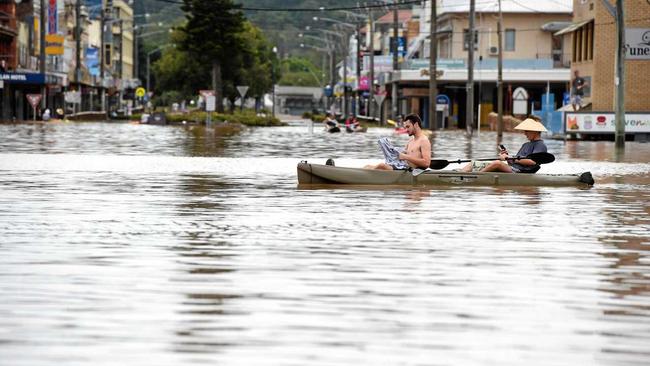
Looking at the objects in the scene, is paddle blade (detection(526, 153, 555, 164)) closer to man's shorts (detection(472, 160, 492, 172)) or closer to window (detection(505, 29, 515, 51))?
man's shorts (detection(472, 160, 492, 172))

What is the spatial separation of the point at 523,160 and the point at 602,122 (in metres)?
40.7

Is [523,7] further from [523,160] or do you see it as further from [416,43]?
[523,160]

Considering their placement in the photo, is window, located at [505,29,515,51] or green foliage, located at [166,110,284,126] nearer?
green foliage, located at [166,110,284,126]

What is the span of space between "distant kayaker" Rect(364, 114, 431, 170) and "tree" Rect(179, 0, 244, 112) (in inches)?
4017

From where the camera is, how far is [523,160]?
28.6 m

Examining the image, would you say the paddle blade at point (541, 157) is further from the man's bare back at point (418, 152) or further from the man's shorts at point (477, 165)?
the man's bare back at point (418, 152)

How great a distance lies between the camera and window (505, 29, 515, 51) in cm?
12188

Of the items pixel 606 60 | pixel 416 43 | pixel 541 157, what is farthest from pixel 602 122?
pixel 416 43

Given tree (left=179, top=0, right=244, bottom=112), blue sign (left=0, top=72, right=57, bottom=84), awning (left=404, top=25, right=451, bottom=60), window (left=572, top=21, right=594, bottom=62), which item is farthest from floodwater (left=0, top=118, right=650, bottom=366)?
awning (left=404, top=25, right=451, bottom=60)

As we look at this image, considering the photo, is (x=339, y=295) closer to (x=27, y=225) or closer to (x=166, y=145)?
(x=27, y=225)

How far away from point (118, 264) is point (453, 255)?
10.6ft

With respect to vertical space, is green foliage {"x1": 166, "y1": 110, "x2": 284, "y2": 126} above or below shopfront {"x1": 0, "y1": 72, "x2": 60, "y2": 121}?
below

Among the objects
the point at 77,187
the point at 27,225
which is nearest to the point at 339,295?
the point at 27,225

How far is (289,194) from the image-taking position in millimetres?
26000
